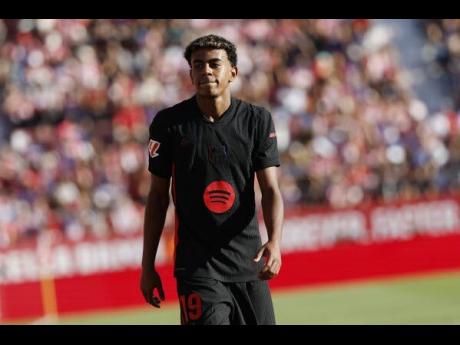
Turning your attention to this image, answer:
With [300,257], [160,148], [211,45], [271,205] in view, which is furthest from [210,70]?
[300,257]

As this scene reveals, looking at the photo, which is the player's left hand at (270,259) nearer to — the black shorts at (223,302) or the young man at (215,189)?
the young man at (215,189)

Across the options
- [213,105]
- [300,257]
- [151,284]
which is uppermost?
[213,105]

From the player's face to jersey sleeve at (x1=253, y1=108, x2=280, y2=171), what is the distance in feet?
0.96

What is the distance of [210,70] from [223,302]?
124 cm

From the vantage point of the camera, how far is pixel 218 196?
18.5 feet

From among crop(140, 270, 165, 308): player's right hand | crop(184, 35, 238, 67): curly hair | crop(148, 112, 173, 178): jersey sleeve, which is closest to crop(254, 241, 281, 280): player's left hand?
crop(140, 270, 165, 308): player's right hand

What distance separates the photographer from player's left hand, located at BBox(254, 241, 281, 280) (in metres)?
5.44

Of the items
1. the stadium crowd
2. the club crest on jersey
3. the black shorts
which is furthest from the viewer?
the stadium crowd

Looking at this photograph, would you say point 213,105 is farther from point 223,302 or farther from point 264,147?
point 223,302

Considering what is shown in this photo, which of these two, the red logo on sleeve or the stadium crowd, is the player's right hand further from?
the stadium crowd

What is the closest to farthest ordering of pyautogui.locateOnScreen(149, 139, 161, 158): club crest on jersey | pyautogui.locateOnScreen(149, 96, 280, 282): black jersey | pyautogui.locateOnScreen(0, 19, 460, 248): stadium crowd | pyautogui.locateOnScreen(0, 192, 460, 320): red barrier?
pyautogui.locateOnScreen(149, 96, 280, 282): black jersey → pyautogui.locateOnScreen(149, 139, 161, 158): club crest on jersey → pyautogui.locateOnScreen(0, 192, 460, 320): red barrier → pyautogui.locateOnScreen(0, 19, 460, 248): stadium crowd

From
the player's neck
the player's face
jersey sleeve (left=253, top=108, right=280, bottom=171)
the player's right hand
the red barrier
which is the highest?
the player's face

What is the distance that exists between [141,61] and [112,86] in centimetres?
82
